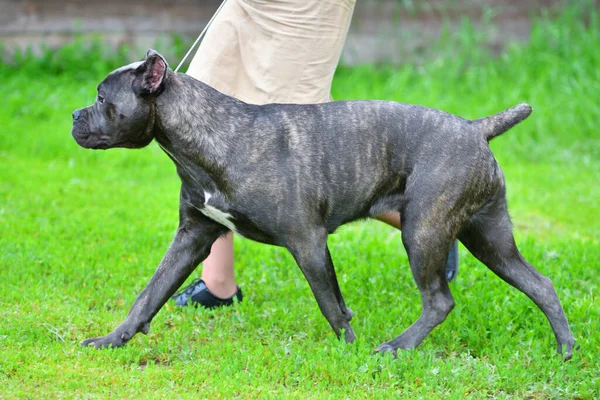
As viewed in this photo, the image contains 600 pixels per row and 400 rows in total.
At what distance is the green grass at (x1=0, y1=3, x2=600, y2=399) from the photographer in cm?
418

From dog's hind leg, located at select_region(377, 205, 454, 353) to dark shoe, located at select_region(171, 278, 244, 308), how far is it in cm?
122

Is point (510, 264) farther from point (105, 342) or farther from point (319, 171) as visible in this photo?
point (105, 342)

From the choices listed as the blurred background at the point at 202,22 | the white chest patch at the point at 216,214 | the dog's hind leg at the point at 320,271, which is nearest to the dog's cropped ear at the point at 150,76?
the white chest patch at the point at 216,214

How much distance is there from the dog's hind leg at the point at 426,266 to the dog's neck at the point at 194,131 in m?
1.00

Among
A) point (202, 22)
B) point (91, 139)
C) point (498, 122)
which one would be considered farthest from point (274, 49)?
point (202, 22)

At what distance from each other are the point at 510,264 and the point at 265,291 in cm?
169

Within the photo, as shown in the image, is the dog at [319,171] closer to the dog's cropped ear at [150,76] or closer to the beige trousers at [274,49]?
the dog's cropped ear at [150,76]

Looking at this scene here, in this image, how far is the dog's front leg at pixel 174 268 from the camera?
4.57 meters

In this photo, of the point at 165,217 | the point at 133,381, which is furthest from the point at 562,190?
the point at 133,381

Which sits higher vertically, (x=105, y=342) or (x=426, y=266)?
(x=426, y=266)

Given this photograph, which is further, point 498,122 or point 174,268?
point 174,268

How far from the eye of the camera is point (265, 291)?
5.59m

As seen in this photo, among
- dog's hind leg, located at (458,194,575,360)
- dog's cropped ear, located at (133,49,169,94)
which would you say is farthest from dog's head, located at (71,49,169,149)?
dog's hind leg, located at (458,194,575,360)

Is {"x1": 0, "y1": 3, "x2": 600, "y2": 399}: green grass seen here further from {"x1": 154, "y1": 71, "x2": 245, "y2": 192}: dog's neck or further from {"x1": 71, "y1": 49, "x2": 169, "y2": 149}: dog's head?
{"x1": 71, "y1": 49, "x2": 169, "y2": 149}: dog's head
